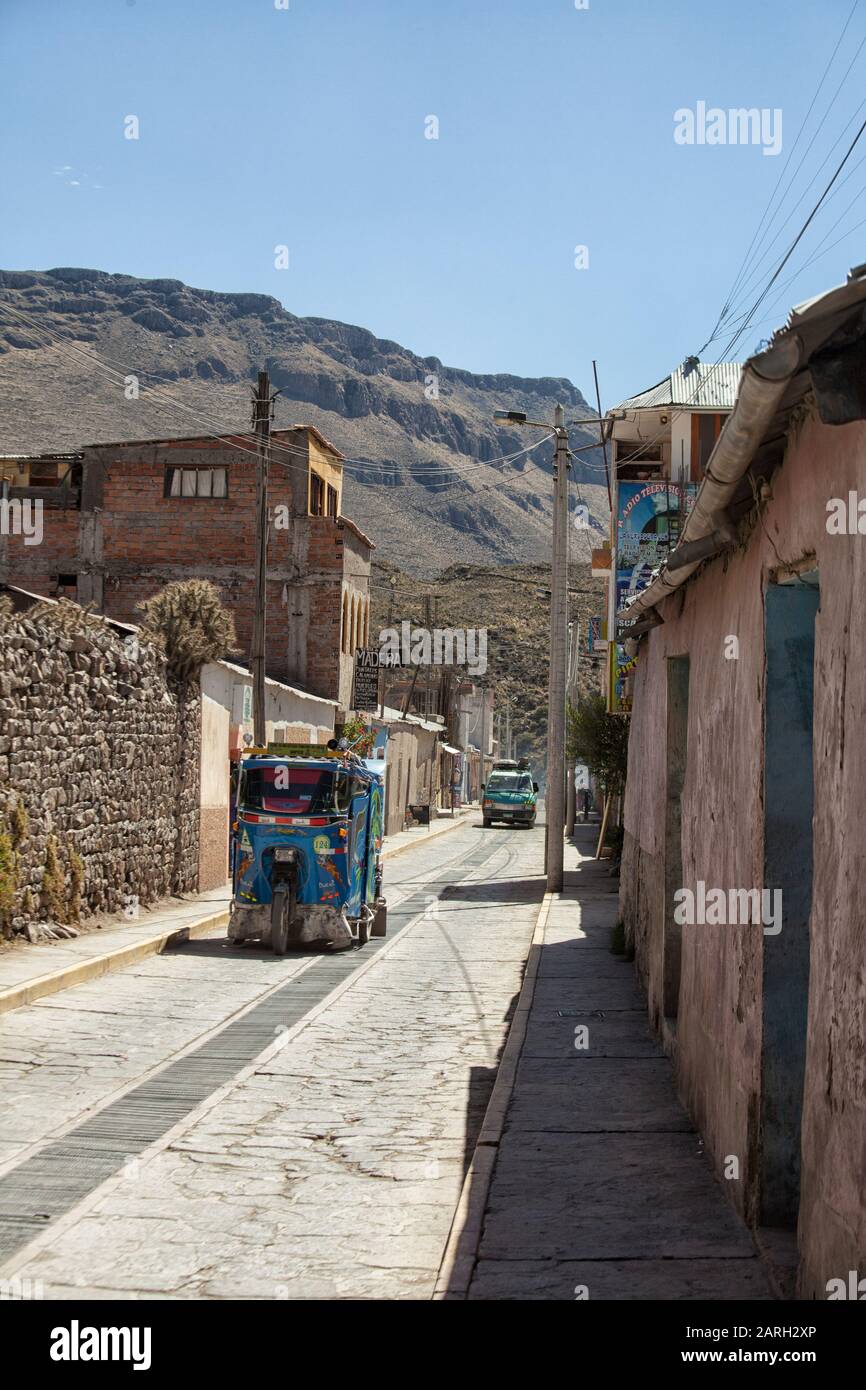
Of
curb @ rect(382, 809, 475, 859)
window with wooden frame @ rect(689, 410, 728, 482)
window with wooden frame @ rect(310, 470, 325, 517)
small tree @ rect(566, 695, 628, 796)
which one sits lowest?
curb @ rect(382, 809, 475, 859)

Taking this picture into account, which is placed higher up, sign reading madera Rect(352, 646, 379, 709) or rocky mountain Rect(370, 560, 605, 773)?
rocky mountain Rect(370, 560, 605, 773)

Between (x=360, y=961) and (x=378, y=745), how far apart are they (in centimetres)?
2536

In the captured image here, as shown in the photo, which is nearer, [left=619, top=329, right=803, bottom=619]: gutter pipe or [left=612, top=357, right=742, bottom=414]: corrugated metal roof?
[left=619, top=329, right=803, bottom=619]: gutter pipe

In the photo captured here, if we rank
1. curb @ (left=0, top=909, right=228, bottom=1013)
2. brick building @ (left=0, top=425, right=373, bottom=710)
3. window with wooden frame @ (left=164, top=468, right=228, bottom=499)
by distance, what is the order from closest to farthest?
curb @ (left=0, top=909, right=228, bottom=1013) < brick building @ (left=0, top=425, right=373, bottom=710) < window with wooden frame @ (left=164, top=468, right=228, bottom=499)

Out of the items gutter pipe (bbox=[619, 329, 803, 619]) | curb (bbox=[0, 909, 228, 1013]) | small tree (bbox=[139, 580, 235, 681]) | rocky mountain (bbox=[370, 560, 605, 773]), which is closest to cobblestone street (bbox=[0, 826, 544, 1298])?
curb (bbox=[0, 909, 228, 1013])

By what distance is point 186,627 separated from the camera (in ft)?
73.6

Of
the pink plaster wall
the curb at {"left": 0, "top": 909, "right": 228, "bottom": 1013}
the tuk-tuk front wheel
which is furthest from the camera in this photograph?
the tuk-tuk front wheel

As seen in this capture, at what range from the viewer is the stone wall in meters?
15.8

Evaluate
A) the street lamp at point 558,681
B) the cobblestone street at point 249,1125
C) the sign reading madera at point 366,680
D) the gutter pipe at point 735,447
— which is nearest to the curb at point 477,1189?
the cobblestone street at point 249,1125

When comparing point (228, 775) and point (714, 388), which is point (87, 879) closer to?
point (228, 775)

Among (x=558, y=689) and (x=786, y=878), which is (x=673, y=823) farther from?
(x=558, y=689)

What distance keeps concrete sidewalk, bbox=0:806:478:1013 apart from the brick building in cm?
1696

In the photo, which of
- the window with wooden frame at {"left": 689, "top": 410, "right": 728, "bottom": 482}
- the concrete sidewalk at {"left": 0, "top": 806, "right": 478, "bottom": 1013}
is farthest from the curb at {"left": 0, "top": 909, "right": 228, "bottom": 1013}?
the window with wooden frame at {"left": 689, "top": 410, "right": 728, "bottom": 482}

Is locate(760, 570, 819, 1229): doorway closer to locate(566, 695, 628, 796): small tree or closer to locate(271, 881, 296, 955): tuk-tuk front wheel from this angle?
locate(271, 881, 296, 955): tuk-tuk front wheel
